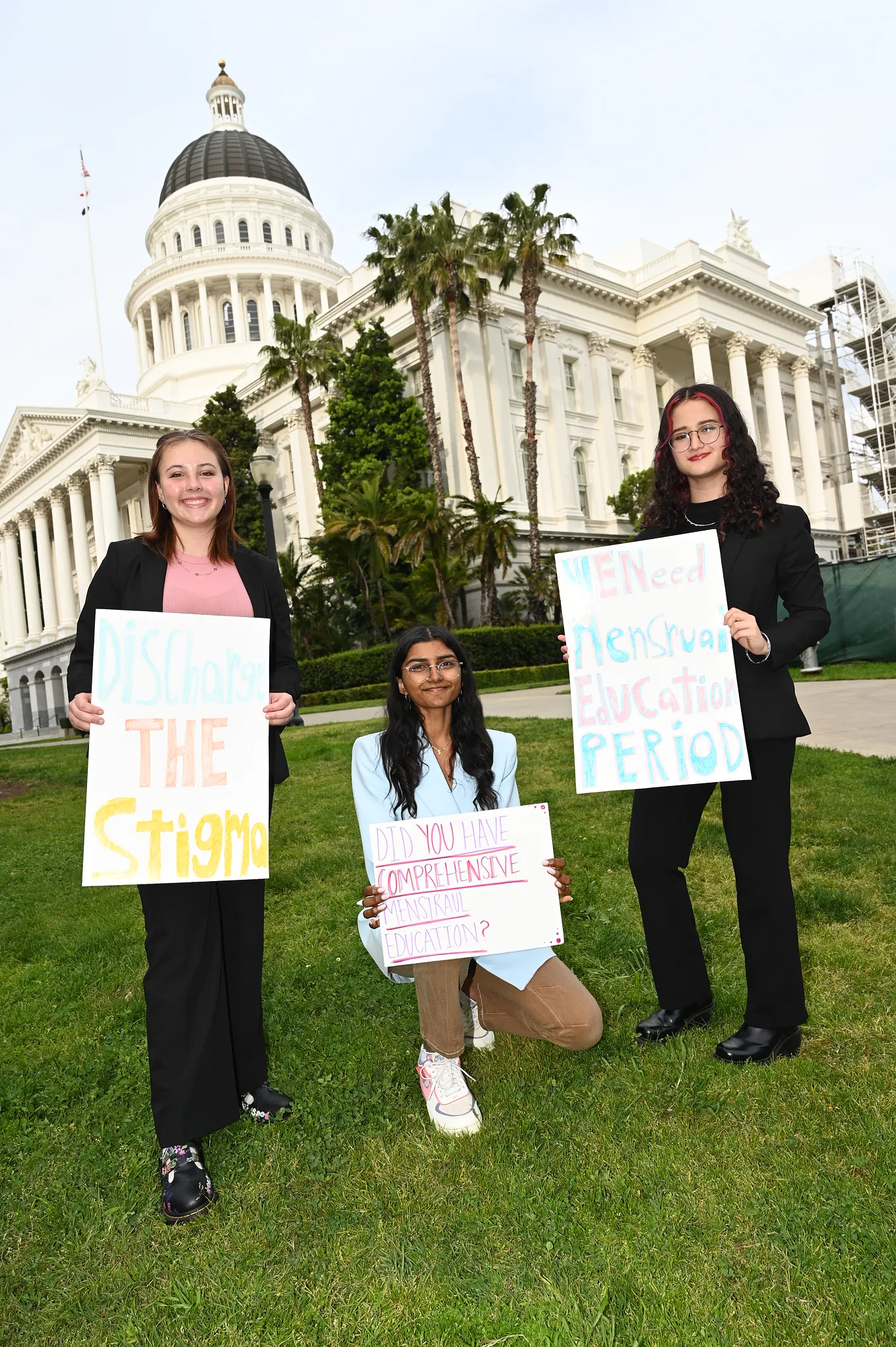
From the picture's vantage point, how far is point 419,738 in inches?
148

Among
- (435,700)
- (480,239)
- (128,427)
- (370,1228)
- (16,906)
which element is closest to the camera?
(370,1228)

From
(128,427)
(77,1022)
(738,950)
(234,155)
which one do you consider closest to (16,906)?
(77,1022)

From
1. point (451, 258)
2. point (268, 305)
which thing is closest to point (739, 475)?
point (451, 258)

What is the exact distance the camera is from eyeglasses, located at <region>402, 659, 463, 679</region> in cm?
364

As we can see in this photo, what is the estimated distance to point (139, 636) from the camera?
10.5ft

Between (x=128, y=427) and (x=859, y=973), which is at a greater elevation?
(x=128, y=427)

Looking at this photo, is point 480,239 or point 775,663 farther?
point 480,239

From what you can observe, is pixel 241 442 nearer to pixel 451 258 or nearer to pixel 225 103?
pixel 451 258

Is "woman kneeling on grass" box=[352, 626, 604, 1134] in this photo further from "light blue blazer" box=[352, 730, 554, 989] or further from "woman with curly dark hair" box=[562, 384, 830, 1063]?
"woman with curly dark hair" box=[562, 384, 830, 1063]

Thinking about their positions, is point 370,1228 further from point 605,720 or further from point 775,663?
point 775,663

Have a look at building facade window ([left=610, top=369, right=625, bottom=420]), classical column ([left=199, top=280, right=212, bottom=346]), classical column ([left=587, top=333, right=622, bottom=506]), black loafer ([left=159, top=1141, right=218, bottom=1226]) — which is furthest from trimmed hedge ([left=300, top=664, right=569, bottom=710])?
classical column ([left=199, top=280, right=212, bottom=346])

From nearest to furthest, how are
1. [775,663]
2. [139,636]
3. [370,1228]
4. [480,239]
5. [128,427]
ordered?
[370,1228], [139,636], [775,663], [480,239], [128,427]

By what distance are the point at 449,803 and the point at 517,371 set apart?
37539 millimetres

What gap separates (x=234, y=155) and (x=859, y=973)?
80.4 m
